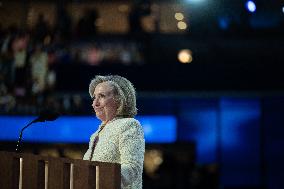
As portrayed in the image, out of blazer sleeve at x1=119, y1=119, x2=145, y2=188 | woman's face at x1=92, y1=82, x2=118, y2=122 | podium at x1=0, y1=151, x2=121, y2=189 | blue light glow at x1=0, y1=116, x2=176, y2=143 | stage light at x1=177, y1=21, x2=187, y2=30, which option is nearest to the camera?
podium at x1=0, y1=151, x2=121, y2=189

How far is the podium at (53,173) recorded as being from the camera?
2.28m

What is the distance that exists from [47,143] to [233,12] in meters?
3.81

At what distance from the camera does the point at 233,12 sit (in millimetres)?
10844

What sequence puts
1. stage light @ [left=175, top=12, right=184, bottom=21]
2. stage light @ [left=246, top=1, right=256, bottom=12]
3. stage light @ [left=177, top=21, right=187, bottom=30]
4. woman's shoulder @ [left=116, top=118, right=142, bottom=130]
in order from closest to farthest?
woman's shoulder @ [left=116, top=118, right=142, bottom=130]
stage light @ [left=246, top=1, right=256, bottom=12]
stage light @ [left=177, top=21, right=187, bottom=30]
stage light @ [left=175, top=12, right=184, bottom=21]

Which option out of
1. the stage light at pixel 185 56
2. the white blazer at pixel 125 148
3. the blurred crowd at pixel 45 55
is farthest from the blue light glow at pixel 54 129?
the white blazer at pixel 125 148

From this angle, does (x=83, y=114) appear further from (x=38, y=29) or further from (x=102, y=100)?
(x=102, y=100)

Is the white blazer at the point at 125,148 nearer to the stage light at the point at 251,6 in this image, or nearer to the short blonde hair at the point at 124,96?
the short blonde hair at the point at 124,96

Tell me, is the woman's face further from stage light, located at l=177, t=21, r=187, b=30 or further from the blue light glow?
stage light, located at l=177, t=21, r=187, b=30

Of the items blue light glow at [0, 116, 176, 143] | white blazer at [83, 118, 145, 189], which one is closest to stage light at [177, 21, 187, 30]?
blue light glow at [0, 116, 176, 143]

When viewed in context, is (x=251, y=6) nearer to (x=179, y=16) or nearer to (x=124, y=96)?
(x=124, y=96)

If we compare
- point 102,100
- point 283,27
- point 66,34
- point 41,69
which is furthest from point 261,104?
point 102,100

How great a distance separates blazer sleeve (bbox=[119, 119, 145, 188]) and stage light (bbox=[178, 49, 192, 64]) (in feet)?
34.2

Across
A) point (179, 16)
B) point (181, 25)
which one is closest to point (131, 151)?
point (181, 25)

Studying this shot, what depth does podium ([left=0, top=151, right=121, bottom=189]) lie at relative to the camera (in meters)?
2.28
